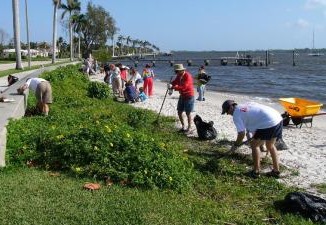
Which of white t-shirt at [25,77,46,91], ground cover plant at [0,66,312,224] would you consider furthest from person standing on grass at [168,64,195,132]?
white t-shirt at [25,77,46,91]

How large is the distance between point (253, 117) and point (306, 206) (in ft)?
6.60

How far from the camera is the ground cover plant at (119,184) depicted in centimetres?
584

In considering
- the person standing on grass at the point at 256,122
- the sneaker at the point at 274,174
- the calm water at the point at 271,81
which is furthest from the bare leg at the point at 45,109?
the calm water at the point at 271,81

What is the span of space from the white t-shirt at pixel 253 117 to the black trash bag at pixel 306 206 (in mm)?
1626

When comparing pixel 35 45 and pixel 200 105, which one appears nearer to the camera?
pixel 200 105

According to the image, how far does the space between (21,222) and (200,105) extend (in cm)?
1563

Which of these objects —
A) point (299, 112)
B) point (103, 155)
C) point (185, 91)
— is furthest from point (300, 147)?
point (103, 155)

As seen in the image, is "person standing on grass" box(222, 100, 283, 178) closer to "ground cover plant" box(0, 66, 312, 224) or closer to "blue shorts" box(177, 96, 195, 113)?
"ground cover plant" box(0, 66, 312, 224)

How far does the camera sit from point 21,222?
539cm

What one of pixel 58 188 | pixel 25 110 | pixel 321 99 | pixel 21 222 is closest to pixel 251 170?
pixel 58 188

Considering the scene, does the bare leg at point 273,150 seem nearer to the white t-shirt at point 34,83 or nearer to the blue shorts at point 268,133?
the blue shorts at point 268,133

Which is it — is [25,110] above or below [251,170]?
above

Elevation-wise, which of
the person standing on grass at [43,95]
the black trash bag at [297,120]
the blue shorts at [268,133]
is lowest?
the black trash bag at [297,120]

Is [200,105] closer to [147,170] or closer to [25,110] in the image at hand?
[25,110]
